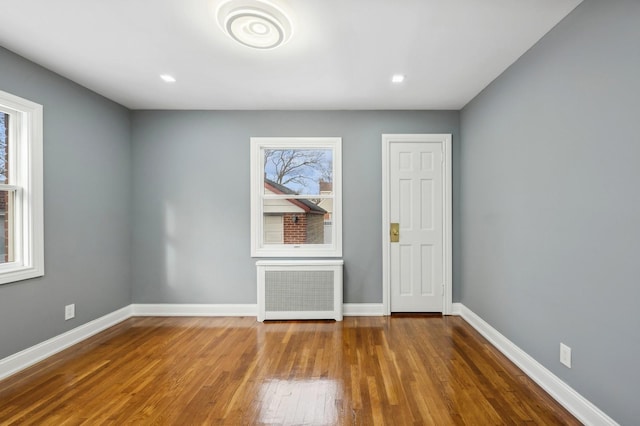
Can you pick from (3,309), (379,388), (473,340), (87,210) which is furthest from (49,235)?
(473,340)

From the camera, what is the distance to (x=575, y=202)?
194 cm

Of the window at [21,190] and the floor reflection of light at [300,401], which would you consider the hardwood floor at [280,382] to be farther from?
the window at [21,190]

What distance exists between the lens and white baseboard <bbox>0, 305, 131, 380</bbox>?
2.39 m

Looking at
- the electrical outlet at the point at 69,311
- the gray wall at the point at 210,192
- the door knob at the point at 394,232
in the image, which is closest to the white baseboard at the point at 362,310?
the gray wall at the point at 210,192

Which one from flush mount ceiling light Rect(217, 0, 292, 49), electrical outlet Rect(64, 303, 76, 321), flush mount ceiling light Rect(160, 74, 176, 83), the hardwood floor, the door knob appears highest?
flush mount ceiling light Rect(160, 74, 176, 83)

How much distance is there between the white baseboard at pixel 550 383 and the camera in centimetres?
178

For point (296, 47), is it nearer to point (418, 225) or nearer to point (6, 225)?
point (418, 225)

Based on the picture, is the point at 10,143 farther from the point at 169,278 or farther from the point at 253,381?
the point at 253,381

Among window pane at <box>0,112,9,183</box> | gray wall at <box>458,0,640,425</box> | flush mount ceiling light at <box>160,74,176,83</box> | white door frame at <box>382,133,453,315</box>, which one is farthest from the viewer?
white door frame at <box>382,133,453,315</box>

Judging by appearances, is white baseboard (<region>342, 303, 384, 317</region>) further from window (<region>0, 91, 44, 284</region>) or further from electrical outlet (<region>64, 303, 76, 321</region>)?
window (<region>0, 91, 44, 284</region>)

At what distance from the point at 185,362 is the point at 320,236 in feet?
6.57

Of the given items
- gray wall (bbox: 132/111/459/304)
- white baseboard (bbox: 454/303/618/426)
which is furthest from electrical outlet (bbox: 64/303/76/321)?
white baseboard (bbox: 454/303/618/426)

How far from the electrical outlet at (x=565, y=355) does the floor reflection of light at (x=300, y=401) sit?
1.53 metres

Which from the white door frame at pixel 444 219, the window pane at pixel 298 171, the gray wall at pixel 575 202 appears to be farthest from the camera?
the window pane at pixel 298 171
